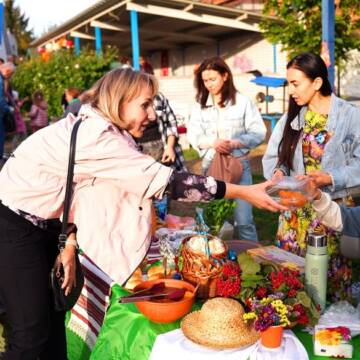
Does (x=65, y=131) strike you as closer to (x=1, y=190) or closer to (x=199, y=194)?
(x=1, y=190)

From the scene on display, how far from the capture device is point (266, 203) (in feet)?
6.45

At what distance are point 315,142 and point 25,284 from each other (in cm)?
169

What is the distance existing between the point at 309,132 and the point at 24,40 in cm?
5095

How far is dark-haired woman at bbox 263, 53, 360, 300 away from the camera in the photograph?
2551mm

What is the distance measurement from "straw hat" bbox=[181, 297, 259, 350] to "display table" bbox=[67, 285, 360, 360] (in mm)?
177

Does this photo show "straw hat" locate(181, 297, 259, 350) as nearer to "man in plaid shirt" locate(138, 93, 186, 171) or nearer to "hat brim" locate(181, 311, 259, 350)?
"hat brim" locate(181, 311, 259, 350)

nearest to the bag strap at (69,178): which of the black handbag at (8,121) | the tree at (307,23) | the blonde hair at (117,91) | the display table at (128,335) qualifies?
the blonde hair at (117,91)

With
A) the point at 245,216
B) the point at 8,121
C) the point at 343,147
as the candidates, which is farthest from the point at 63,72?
the point at 343,147

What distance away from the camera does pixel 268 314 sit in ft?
4.98

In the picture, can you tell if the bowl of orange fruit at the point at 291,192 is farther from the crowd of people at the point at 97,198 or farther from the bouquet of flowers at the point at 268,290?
the bouquet of flowers at the point at 268,290

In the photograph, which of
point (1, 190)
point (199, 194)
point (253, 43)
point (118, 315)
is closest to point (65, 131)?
point (1, 190)

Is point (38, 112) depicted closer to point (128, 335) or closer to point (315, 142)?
point (315, 142)

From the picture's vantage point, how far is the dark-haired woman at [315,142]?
2551mm

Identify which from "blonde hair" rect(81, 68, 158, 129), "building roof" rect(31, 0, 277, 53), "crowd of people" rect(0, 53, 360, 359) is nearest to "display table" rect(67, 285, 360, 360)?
"crowd of people" rect(0, 53, 360, 359)
